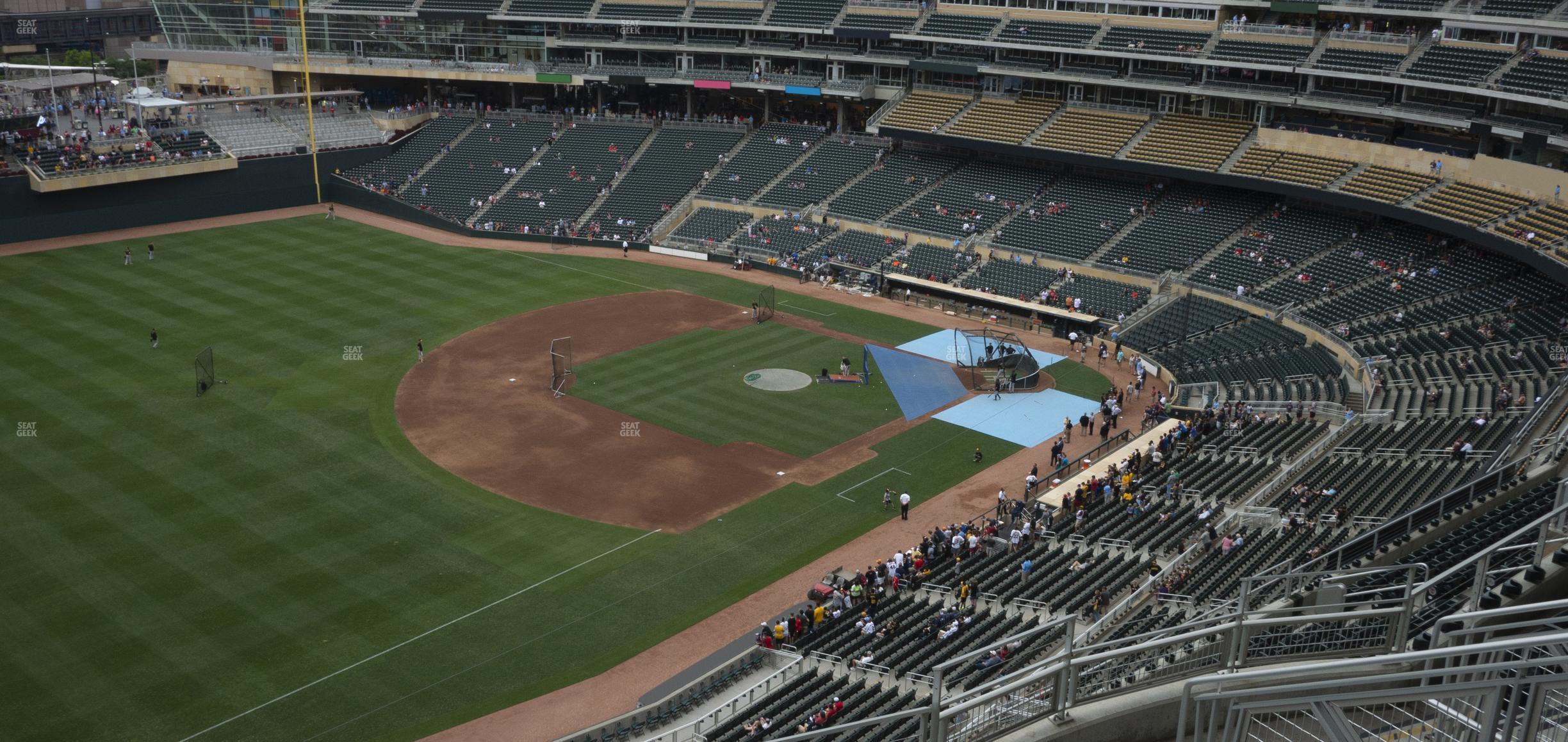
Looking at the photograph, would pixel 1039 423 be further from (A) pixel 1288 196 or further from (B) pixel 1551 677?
(B) pixel 1551 677

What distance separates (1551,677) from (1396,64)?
56.7 metres

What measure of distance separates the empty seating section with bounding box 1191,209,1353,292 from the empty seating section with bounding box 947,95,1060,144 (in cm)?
1522

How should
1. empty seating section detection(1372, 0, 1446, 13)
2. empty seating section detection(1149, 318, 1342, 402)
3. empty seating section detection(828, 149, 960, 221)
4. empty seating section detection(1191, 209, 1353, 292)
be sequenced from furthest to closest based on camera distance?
empty seating section detection(828, 149, 960, 221), empty seating section detection(1191, 209, 1353, 292), empty seating section detection(1372, 0, 1446, 13), empty seating section detection(1149, 318, 1342, 402)

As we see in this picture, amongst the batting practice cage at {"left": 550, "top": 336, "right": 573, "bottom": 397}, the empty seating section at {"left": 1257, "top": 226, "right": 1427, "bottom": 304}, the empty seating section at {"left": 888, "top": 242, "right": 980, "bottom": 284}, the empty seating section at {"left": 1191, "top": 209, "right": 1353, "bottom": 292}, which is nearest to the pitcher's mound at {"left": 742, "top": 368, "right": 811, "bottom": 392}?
the batting practice cage at {"left": 550, "top": 336, "right": 573, "bottom": 397}

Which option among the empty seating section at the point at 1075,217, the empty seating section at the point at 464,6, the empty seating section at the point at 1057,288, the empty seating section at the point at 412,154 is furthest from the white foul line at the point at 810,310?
the empty seating section at the point at 464,6

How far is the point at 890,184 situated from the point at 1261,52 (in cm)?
2254

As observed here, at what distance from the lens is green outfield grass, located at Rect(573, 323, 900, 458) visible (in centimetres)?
4706

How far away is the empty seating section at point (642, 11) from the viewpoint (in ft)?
283

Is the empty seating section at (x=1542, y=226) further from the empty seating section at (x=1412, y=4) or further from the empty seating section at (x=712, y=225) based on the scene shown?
the empty seating section at (x=712, y=225)

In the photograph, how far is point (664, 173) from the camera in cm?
8125

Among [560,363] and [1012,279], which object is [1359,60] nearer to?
[1012,279]

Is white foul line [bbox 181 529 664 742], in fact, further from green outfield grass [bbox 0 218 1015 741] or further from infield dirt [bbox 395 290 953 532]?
infield dirt [bbox 395 290 953 532]

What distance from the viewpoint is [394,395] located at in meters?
49.5

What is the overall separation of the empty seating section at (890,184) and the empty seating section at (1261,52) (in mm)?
17426
